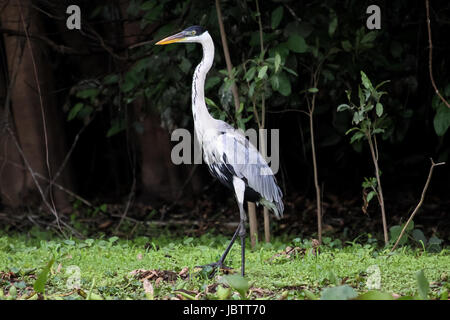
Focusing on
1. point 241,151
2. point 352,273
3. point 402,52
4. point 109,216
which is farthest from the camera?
point 109,216

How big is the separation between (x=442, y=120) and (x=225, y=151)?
197 centimetres

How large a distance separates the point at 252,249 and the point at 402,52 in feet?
8.35

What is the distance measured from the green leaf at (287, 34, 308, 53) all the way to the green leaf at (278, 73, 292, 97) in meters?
0.23

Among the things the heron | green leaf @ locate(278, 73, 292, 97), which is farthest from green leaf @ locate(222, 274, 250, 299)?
Result: green leaf @ locate(278, 73, 292, 97)

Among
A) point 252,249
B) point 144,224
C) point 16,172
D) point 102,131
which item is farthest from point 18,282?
point 102,131

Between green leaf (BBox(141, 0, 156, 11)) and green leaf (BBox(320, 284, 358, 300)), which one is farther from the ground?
green leaf (BBox(141, 0, 156, 11))

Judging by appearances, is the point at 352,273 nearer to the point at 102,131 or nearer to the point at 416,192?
the point at 416,192

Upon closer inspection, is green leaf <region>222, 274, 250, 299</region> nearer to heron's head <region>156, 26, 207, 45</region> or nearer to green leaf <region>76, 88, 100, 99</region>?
heron's head <region>156, 26, 207, 45</region>

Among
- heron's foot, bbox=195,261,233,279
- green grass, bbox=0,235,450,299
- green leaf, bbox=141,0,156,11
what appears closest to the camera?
green grass, bbox=0,235,450,299

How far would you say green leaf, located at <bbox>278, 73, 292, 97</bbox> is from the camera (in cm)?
512

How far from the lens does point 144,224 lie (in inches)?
271

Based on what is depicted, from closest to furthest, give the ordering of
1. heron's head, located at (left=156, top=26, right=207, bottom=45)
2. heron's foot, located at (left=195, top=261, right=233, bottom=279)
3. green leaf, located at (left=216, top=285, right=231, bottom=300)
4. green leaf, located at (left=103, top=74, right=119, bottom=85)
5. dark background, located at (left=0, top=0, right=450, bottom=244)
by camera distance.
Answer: green leaf, located at (left=216, top=285, right=231, bottom=300)
heron's foot, located at (left=195, top=261, right=233, bottom=279)
heron's head, located at (left=156, top=26, right=207, bottom=45)
dark background, located at (left=0, top=0, right=450, bottom=244)
green leaf, located at (left=103, top=74, right=119, bottom=85)

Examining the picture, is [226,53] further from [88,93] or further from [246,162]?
[88,93]

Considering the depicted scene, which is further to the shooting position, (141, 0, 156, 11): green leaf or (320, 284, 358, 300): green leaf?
(141, 0, 156, 11): green leaf
